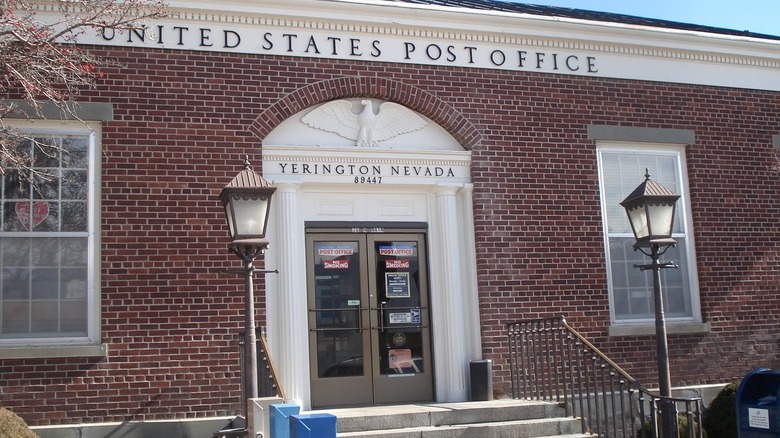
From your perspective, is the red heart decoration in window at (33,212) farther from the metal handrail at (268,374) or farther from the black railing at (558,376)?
the black railing at (558,376)

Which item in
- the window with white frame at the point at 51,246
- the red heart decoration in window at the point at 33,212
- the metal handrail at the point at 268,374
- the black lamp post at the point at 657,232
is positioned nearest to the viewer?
the metal handrail at the point at 268,374

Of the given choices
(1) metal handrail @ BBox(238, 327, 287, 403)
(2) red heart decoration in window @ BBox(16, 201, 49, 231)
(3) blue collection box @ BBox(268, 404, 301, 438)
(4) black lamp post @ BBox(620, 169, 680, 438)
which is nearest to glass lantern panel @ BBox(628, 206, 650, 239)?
(4) black lamp post @ BBox(620, 169, 680, 438)

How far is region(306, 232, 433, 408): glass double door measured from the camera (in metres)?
9.92

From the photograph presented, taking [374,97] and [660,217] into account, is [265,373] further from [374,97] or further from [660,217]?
[660,217]

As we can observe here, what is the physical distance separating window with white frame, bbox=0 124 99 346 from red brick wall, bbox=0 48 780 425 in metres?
0.25

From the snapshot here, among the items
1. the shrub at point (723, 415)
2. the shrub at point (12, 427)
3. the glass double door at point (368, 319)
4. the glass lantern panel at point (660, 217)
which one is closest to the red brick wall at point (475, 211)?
the shrub at point (723, 415)

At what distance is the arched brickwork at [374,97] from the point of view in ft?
32.5

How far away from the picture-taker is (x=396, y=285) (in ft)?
33.8

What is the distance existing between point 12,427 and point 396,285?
14.7ft

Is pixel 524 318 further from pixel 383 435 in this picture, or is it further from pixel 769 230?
pixel 769 230

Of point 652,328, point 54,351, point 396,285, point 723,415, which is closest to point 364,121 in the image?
point 396,285

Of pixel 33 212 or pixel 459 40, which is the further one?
pixel 459 40

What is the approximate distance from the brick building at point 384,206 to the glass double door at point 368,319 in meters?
0.03

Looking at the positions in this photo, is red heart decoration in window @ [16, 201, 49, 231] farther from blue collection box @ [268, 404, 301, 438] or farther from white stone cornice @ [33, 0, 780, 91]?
blue collection box @ [268, 404, 301, 438]
